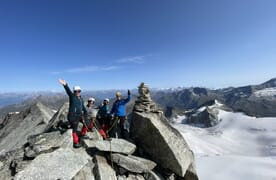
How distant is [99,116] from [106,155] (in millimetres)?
4571

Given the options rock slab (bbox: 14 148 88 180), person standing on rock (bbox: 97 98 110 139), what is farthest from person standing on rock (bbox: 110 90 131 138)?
rock slab (bbox: 14 148 88 180)

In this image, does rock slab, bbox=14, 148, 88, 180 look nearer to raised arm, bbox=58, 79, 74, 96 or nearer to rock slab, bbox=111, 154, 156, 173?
rock slab, bbox=111, 154, 156, 173

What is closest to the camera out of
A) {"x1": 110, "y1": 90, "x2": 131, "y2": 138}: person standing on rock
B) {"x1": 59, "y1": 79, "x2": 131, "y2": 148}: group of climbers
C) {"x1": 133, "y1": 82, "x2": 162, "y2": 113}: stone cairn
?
{"x1": 59, "y1": 79, "x2": 131, "y2": 148}: group of climbers

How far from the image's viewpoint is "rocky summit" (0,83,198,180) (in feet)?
32.0

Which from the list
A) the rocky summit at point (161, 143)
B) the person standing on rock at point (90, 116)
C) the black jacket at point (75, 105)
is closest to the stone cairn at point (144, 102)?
the rocky summit at point (161, 143)

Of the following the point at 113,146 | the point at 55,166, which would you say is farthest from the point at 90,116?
the point at 55,166

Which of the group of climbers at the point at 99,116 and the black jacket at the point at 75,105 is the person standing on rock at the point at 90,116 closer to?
the group of climbers at the point at 99,116

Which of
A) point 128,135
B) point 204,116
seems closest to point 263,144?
point 204,116

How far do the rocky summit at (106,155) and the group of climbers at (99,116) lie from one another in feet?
2.42

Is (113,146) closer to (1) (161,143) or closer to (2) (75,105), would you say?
(1) (161,143)

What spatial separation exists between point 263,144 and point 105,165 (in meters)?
126

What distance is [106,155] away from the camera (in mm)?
12031

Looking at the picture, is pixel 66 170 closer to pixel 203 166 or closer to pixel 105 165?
pixel 105 165

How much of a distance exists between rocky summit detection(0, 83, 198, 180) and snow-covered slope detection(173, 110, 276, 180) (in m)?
29.8
